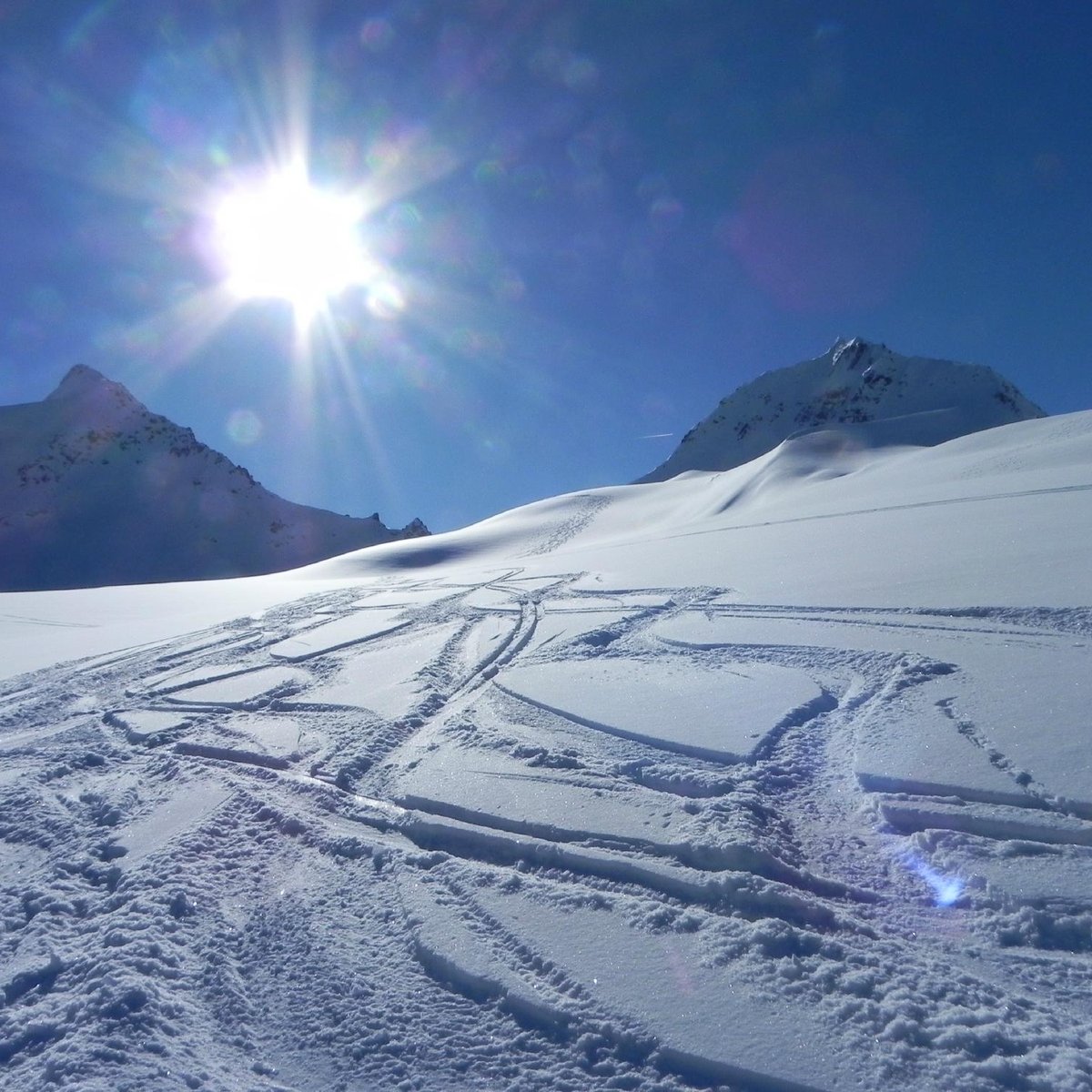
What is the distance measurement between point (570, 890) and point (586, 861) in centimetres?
17

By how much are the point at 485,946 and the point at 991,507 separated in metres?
10.3

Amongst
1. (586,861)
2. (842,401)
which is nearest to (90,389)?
(842,401)

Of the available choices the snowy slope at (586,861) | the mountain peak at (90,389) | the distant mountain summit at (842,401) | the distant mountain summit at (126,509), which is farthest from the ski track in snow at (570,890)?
the mountain peak at (90,389)

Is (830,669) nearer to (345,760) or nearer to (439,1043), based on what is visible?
(345,760)

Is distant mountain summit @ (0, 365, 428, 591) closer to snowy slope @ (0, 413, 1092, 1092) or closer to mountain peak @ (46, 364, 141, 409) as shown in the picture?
mountain peak @ (46, 364, 141, 409)

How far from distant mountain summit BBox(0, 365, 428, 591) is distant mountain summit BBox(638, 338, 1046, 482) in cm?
4660

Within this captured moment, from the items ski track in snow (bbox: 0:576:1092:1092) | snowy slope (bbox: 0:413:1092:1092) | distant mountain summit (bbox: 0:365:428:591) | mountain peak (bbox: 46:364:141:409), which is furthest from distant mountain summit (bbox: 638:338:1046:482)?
mountain peak (bbox: 46:364:141:409)

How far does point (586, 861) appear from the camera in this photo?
2863 mm

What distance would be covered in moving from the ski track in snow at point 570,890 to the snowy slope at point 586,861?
1 centimetres

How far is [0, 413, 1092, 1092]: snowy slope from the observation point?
2051 millimetres

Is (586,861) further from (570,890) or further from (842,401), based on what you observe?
(842,401)

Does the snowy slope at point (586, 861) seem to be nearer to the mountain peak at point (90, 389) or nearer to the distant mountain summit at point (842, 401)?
the distant mountain summit at point (842, 401)

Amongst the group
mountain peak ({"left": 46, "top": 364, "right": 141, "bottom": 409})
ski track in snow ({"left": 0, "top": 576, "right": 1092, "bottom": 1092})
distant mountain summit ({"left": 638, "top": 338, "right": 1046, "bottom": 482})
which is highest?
mountain peak ({"left": 46, "top": 364, "right": 141, "bottom": 409})

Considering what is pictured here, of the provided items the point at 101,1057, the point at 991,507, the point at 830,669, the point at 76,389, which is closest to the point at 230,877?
the point at 101,1057
